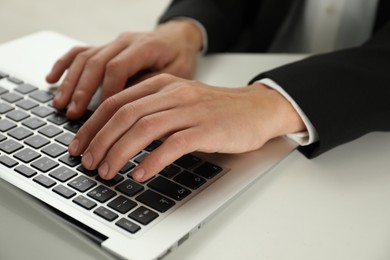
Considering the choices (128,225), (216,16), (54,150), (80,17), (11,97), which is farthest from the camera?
(80,17)

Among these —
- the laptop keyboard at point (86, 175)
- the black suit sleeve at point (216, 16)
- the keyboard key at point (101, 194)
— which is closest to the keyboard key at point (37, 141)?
the laptop keyboard at point (86, 175)

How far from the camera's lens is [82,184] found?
21.9 inches

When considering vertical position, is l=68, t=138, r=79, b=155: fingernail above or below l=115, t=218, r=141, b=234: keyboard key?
above

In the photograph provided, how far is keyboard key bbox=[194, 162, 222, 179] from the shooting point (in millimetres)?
583

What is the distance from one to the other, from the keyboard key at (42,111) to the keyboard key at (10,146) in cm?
7

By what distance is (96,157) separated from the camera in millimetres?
571

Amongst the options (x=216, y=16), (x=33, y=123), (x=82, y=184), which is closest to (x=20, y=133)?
(x=33, y=123)

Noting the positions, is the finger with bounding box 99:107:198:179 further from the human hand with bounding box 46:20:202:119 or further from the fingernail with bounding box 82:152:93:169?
the human hand with bounding box 46:20:202:119

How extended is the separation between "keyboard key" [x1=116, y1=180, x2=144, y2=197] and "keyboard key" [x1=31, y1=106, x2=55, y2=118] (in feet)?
0.58

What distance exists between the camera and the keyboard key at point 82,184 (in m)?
0.55

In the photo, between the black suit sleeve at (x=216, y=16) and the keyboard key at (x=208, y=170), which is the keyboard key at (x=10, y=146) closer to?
the keyboard key at (x=208, y=170)

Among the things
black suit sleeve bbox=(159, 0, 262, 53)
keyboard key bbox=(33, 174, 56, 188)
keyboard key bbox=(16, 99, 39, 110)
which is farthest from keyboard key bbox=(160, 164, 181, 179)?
black suit sleeve bbox=(159, 0, 262, 53)

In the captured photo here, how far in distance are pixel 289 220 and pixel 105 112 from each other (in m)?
0.22

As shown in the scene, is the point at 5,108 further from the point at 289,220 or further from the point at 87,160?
the point at 289,220
